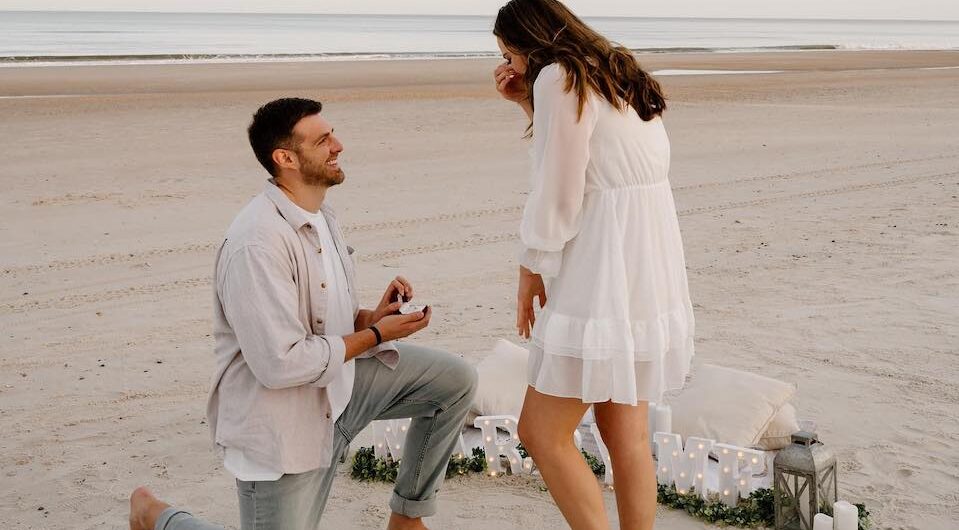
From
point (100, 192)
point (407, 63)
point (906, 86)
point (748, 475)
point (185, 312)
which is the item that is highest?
point (407, 63)

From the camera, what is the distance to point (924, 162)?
12.6 meters

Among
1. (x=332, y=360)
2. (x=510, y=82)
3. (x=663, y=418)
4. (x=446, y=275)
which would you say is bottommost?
(x=663, y=418)

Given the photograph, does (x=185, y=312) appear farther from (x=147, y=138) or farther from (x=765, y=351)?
(x=147, y=138)

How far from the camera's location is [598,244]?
290 centimetres

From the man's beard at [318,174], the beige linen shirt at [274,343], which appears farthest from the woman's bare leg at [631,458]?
the man's beard at [318,174]

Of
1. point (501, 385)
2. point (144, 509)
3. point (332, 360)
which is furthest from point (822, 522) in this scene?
point (144, 509)

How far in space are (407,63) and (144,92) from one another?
1436cm

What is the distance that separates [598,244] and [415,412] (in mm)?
1141

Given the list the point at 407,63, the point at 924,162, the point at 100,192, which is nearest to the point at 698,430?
the point at 100,192

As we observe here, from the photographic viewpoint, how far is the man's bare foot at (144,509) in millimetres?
3531

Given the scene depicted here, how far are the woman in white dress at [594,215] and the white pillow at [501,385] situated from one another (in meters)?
1.55

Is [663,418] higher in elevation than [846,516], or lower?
higher

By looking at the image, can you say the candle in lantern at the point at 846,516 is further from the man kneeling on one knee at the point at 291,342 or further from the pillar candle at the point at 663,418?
the man kneeling on one knee at the point at 291,342

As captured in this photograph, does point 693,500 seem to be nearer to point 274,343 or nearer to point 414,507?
point 414,507
